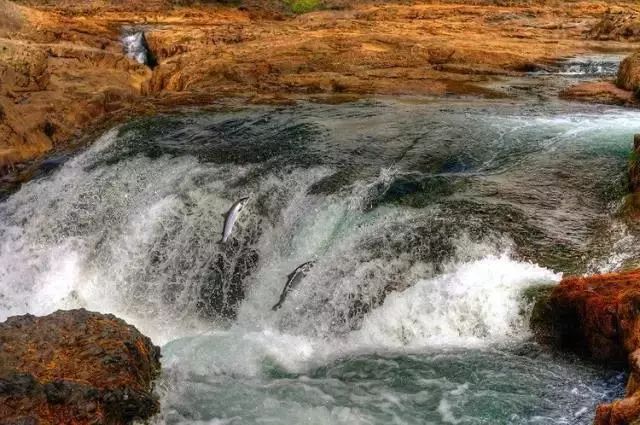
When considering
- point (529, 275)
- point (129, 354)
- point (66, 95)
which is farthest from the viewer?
point (66, 95)

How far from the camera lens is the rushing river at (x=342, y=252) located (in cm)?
554

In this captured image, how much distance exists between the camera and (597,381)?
17.3 ft

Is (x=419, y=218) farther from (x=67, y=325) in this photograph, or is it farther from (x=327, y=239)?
(x=67, y=325)

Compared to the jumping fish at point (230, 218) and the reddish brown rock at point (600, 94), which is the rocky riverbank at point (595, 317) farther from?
the reddish brown rock at point (600, 94)

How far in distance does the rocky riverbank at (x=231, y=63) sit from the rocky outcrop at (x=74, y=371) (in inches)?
270

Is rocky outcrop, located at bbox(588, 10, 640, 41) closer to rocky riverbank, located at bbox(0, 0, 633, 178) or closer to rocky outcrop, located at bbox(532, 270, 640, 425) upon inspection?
rocky riverbank, located at bbox(0, 0, 633, 178)

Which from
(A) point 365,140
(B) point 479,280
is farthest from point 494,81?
(B) point 479,280

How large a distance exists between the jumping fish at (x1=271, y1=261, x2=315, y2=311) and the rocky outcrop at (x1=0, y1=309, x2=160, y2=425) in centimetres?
171

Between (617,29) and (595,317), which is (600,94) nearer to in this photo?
(595,317)

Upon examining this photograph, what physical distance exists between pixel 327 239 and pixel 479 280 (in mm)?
1970

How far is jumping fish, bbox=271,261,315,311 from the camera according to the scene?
6918 millimetres

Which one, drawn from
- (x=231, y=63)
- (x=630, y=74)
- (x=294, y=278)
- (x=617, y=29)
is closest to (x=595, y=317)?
(x=294, y=278)

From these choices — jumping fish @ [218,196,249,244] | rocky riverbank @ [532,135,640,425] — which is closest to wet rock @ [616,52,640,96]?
rocky riverbank @ [532,135,640,425]

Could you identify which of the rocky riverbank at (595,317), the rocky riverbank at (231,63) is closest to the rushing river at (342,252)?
the rocky riverbank at (595,317)
